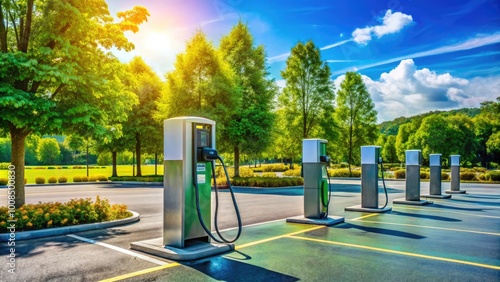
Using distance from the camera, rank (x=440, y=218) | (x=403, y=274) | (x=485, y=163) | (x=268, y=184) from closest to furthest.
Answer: (x=403, y=274), (x=440, y=218), (x=268, y=184), (x=485, y=163)

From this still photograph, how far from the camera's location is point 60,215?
7723 mm

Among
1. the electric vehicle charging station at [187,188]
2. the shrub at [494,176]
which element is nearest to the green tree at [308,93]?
the shrub at [494,176]

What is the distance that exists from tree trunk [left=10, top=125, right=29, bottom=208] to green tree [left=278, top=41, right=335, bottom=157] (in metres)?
24.6

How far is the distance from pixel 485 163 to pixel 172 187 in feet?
241

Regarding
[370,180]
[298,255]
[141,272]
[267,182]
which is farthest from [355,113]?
[141,272]

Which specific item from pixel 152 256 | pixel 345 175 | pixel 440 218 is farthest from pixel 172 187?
pixel 345 175

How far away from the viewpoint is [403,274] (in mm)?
4535

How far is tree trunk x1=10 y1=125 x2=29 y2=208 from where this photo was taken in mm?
8680

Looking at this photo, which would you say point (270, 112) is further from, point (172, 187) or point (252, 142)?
point (172, 187)

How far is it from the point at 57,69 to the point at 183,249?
5.00 m

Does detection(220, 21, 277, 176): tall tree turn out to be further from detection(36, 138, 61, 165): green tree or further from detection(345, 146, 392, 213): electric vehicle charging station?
detection(36, 138, 61, 165): green tree

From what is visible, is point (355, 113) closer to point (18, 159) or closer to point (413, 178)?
point (413, 178)

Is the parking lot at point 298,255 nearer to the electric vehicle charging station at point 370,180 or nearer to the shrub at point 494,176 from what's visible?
the electric vehicle charging station at point 370,180

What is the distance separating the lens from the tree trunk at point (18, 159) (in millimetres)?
8680
